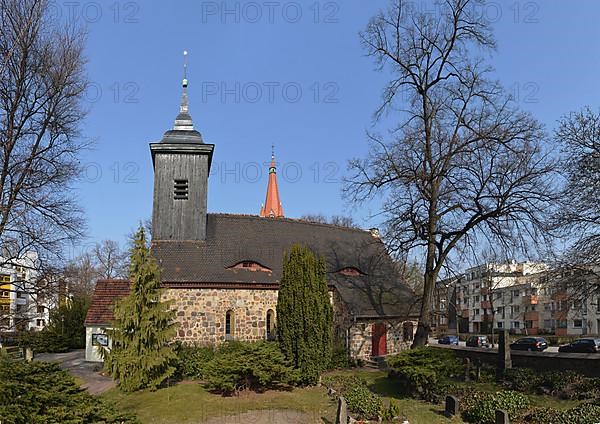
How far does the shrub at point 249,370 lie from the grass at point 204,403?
1.43 feet

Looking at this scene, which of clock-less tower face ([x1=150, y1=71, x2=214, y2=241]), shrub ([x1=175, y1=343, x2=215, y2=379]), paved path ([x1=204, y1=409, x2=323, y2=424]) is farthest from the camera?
clock-less tower face ([x1=150, y1=71, x2=214, y2=241])

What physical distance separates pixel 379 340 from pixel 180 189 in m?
13.6

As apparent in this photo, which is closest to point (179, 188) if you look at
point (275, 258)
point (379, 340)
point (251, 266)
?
point (251, 266)

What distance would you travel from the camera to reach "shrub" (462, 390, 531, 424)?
48.0 ft

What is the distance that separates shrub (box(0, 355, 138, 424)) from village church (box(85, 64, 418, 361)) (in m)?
14.9

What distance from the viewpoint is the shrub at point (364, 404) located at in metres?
15.5

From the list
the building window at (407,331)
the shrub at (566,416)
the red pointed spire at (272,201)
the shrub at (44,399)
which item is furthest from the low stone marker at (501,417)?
the red pointed spire at (272,201)

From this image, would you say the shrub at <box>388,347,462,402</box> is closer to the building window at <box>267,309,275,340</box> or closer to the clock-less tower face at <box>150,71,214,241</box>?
the building window at <box>267,309,275,340</box>

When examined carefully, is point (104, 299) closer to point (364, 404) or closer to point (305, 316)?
point (305, 316)

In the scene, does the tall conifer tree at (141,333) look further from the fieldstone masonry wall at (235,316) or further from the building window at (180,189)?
the building window at (180,189)

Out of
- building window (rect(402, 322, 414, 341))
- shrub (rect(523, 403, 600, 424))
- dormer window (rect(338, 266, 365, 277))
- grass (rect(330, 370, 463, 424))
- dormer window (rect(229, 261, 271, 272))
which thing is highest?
dormer window (rect(229, 261, 271, 272))

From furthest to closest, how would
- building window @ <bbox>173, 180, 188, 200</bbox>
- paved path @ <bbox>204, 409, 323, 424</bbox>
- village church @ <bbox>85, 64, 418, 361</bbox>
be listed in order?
building window @ <bbox>173, 180, 188, 200</bbox>
village church @ <bbox>85, 64, 418, 361</bbox>
paved path @ <bbox>204, 409, 323, 424</bbox>

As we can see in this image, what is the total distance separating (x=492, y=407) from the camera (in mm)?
14852

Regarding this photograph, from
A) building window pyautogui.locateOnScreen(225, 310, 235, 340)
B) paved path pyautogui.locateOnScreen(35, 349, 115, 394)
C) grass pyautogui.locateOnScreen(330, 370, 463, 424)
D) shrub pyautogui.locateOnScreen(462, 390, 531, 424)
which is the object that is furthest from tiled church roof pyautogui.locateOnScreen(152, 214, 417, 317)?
shrub pyautogui.locateOnScreen(462, 390, 531, 424)
